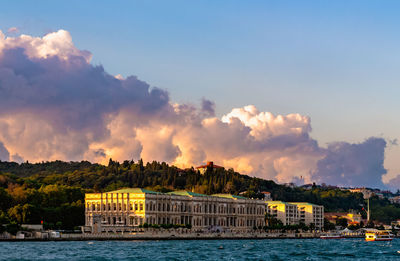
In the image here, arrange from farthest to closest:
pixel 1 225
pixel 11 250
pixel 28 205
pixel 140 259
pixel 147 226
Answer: pixel 147 226 < pixel 28 205 < pixel 1 225 < pixel 11 250 < pixel 140 259

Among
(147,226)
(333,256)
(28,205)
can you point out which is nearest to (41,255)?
(333,256)

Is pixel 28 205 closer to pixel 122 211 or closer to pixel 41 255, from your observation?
pixel 122 211

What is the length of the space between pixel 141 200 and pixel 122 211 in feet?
19.8

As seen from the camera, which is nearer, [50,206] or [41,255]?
[41,255]

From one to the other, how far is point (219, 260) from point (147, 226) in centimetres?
8919

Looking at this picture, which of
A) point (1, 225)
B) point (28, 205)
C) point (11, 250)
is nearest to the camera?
point (11, 250)

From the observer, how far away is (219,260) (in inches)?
3971

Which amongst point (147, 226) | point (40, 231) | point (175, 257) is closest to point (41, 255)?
point (175, 257)

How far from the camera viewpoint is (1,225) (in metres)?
147

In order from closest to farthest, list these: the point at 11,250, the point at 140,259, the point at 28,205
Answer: the point at 140,259 < the point at 11,250 < the point at 28,205

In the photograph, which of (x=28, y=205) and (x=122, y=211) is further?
(x=122, y=211)

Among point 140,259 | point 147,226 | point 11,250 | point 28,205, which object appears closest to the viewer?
point 140,259

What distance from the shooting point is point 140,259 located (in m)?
98.6

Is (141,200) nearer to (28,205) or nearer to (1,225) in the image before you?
(28,205)
